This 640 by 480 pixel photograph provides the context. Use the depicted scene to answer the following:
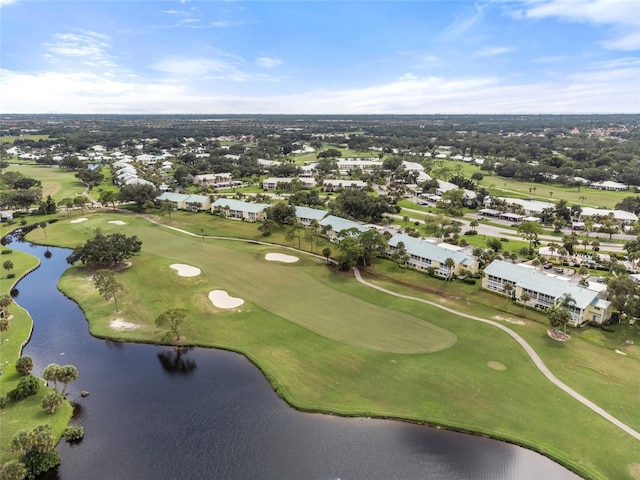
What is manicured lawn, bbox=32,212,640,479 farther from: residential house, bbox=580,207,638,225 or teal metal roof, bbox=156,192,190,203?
residential house, bbox=580,207,638,225

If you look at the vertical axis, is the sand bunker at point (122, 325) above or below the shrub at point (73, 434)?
above

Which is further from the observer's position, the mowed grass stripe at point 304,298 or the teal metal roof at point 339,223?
the teal metal roof at point 339,223

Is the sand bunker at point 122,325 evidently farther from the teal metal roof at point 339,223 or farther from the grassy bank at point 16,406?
the teal metal roof at point 339,223

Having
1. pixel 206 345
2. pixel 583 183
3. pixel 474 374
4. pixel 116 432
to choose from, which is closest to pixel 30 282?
pixel 206 345

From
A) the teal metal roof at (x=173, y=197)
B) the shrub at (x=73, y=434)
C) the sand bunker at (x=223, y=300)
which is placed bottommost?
the shrub at (x=73, y=434)

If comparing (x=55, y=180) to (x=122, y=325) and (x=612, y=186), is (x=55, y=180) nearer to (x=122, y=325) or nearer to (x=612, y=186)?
(x=122, y=325)

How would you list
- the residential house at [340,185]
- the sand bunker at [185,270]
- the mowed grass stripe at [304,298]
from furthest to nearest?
the residential house at [340,185]
the sand bunker at [185,270]
the mowed grass stripe at [304,298]

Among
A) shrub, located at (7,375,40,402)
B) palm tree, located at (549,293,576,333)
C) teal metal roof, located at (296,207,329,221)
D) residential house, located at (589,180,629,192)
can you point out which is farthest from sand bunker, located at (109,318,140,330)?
residential house, located at (589,180,629,192)

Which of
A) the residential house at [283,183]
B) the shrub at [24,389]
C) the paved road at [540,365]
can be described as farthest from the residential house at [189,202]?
the shrub at [24,389]
